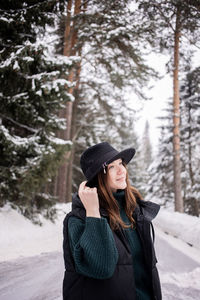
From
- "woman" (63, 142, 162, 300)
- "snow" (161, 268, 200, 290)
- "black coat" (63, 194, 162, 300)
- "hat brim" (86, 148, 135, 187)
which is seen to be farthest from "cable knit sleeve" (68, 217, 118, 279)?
"snow" (161, 268, 200, 290)

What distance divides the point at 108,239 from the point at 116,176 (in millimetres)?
593

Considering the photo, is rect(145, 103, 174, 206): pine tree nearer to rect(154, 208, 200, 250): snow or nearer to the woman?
rect(154, 208, 200, 250): snow

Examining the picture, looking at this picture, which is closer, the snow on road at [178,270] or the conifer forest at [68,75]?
the snow on road at [178,270]

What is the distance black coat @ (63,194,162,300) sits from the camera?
1.54 metres

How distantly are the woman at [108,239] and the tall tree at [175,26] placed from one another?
30.7ft

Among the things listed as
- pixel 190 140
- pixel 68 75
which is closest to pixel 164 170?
pixel 190 140

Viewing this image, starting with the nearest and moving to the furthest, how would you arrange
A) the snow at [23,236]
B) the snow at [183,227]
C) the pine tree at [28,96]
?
the snow at [23,236], the pine tree at [28,96], the snow at [183,227]

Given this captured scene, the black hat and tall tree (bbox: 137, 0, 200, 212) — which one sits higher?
tall tree (bbox: 137, 0, 200, 212)

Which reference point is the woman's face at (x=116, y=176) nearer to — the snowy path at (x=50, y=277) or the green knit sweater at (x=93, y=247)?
the green knit sweater at (x=93, y=247)

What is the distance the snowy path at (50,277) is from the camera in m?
3.43

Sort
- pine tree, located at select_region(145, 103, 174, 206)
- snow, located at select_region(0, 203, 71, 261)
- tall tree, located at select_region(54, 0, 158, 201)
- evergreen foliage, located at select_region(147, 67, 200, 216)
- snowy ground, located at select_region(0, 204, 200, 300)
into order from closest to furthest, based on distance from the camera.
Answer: snowy ground, located at select_region(0, 204, 200, 300) → snow, located at select_region(0, 203, 71, 261) → tall tree, located at select_region(54, 0, 158, 201) → evergreen foliage, located at select_region(147, 67, 200, 216) → pine tree, located at select_region(145, 103, 174, 206)

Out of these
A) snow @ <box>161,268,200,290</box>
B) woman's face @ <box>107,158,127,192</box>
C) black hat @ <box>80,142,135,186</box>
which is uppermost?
black hat @ <box>80,142,135,186</box>

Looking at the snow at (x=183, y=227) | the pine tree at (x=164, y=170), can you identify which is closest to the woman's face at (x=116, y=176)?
the snow at (x=183, y=227)

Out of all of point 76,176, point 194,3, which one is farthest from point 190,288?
point 76,176
